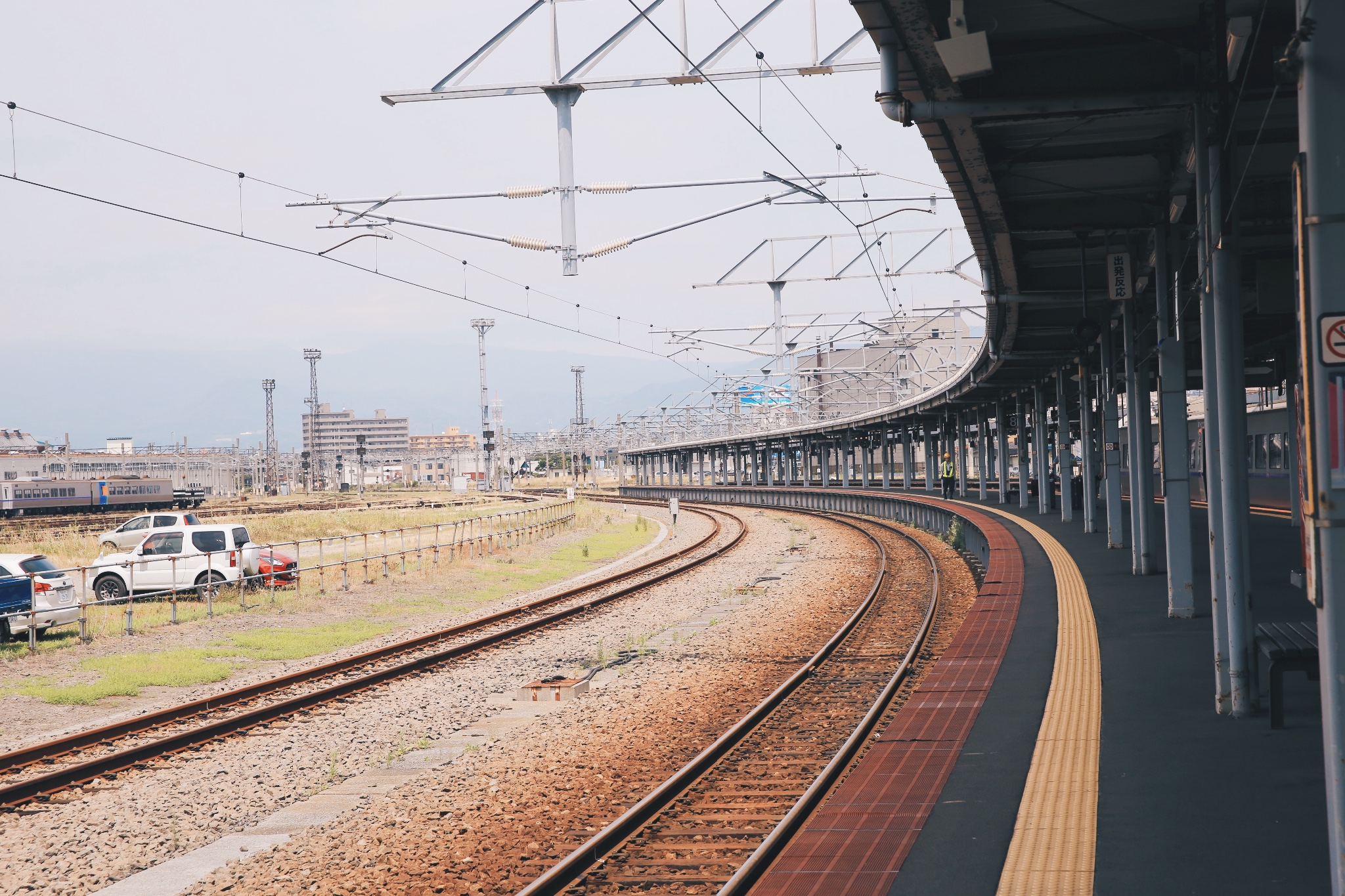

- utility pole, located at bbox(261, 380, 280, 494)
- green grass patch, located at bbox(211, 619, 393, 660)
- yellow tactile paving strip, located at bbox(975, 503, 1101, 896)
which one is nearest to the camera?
yellow tactile paving strip, located at bbox(975, 503, 1101, 896)

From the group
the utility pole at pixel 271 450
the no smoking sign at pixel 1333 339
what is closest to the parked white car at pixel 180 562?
the no smoking sign at pixel 1333 339

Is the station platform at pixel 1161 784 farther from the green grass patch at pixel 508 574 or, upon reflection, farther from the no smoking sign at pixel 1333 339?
the green grass patch at pixel 508 574

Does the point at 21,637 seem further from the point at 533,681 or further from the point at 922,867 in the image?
the point at 922,867

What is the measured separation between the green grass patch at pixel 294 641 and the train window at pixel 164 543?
16.2ft

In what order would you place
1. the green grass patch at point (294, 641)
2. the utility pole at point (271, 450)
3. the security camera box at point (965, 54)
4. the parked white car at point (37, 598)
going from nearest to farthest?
the security camera box at point (965, 54)
the green grass patch at point (294, 641)
the parked white car at point (37, 598)
the utility pole at point (271, 450)

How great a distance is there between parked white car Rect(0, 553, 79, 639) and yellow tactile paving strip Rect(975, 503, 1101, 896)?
14364mm

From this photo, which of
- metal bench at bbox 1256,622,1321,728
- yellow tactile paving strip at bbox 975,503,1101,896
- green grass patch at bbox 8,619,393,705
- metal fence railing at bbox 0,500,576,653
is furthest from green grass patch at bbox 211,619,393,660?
metal bench at bbox 1256,622,1321,728

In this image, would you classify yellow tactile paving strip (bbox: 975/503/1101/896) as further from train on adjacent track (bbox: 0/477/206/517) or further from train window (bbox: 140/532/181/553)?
train on adjacent track (bbox: 0/477/206/517)

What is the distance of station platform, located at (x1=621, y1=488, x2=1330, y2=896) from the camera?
18.1ft

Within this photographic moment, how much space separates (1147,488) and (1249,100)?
8.69 metres

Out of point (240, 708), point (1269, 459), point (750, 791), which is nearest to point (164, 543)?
point (240, 708)

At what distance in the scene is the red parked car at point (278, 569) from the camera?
23.2 metres

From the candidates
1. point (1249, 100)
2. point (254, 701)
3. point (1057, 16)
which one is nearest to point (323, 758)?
point (254, 701)

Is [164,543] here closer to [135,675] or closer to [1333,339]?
[135,675]
